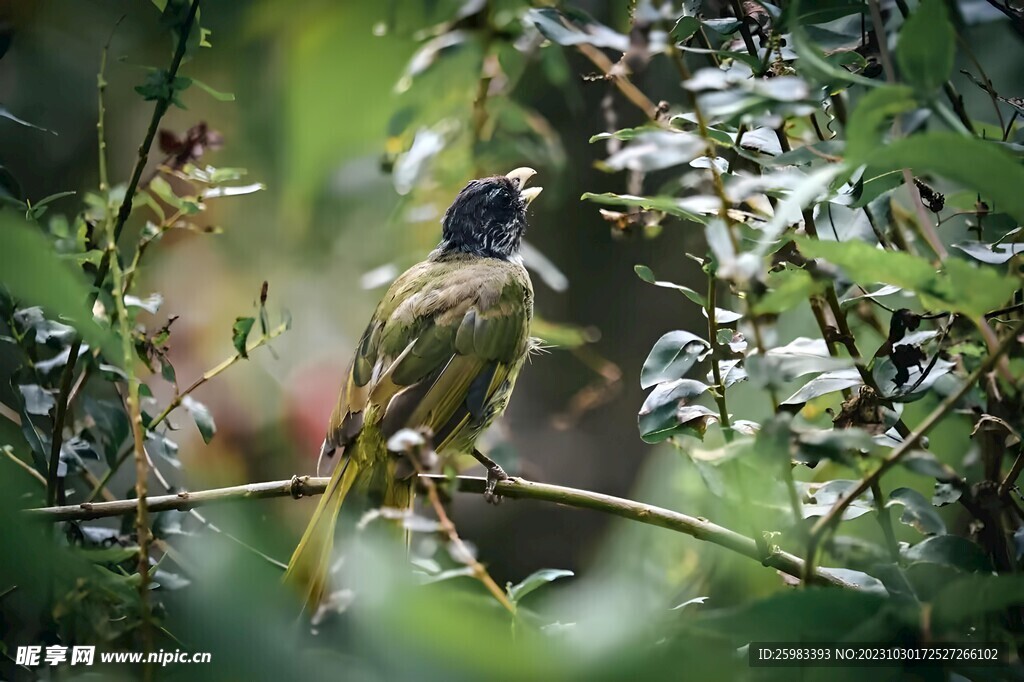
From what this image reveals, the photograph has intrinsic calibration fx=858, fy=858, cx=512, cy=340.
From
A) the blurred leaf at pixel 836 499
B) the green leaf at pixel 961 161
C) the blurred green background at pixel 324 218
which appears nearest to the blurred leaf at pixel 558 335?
the blurred green background at pixel 324 218

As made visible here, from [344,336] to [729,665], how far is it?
1.87 metres

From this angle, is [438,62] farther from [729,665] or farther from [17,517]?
[729,665]

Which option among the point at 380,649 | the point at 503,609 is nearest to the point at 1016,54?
the point at 503,609

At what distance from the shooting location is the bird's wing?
1.61 metres

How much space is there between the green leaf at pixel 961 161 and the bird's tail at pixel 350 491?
0.90 m

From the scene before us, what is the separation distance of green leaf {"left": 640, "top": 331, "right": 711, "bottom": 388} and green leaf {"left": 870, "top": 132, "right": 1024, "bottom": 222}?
459 millimetres

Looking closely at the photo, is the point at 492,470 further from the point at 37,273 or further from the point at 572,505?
the point at 37,273

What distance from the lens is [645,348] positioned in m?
2.47

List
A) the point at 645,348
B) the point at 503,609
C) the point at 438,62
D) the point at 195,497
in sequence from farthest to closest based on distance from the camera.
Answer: the point at 645,348, the point at 438,62, the point at 195,497, the point at 503,609

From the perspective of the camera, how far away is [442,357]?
5.67 feet

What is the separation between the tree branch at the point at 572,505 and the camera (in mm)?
984

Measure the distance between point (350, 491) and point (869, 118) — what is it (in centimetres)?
106

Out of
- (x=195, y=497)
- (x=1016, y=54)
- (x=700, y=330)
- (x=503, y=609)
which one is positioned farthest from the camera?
(x=700, y=330)

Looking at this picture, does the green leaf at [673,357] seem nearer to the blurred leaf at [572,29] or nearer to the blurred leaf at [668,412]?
the blurred leaf at [668,412]
